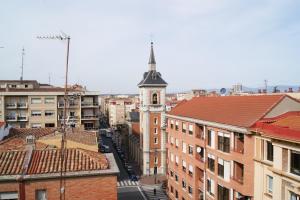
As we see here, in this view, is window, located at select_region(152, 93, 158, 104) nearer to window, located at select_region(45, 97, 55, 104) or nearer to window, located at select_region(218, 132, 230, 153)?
window, located at select_region(45, 97, 55, 104)

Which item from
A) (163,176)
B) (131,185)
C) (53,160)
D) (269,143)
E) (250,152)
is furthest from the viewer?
(163,176)

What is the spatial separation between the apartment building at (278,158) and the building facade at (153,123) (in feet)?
129

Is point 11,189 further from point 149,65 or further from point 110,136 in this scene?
point 110,136

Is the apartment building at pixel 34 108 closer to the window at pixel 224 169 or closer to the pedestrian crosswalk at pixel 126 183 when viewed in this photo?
the pedestrian crosswalk at pixel 126 183

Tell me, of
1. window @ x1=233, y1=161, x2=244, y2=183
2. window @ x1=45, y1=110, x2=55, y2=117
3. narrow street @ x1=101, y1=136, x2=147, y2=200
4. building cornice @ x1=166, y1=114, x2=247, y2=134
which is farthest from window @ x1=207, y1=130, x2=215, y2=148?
window @ x1=45, y1=110, x2=55, y2=117

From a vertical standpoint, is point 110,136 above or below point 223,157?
below

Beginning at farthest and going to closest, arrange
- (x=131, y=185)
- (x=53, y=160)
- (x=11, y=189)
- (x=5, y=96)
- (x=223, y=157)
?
1. (x=131, y=185)
2. (x=5, y=96)
3. (x=223, y=157)
4. (x=53, y=160)
5. (x=11, y=189)

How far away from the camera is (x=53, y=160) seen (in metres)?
19.6

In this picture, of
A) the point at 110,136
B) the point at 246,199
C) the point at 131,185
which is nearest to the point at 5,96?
the point at 131,185

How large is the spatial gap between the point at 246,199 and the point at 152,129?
39111 mm

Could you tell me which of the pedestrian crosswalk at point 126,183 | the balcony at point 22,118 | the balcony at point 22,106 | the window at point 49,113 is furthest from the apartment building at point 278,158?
the balcony at point 22,106

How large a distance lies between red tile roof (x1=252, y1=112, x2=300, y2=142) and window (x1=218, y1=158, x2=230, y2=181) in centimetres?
575

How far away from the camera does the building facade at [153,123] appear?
205 ft

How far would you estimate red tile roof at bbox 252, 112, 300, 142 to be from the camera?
19.2 metres
